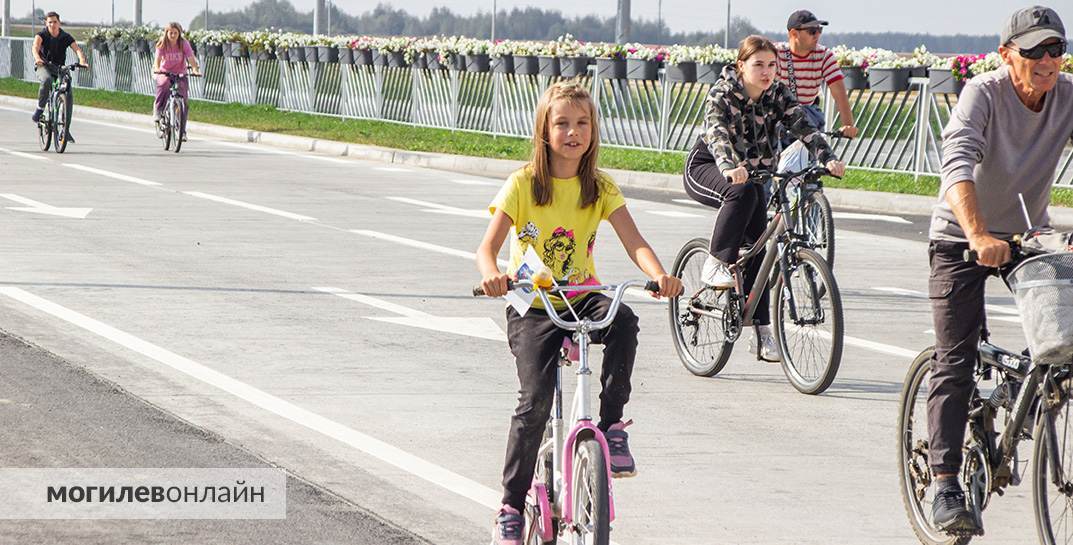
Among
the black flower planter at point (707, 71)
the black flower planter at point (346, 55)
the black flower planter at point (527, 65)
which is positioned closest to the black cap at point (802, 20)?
the black flower planter at point (707, 71)

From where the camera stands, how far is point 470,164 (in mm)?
23375

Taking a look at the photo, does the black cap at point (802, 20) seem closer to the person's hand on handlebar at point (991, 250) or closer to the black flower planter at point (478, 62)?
the person's hand on handlebar at point (991, 250)

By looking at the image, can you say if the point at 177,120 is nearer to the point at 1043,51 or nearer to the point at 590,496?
the point at 1043,51

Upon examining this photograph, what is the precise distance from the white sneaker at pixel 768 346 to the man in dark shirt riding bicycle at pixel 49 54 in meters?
15.6

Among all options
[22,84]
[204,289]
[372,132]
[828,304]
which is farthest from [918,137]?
[22,84]

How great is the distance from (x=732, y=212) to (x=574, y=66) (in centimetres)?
1784

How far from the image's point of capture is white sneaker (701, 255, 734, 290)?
8.77 meters

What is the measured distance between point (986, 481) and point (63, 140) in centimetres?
1912

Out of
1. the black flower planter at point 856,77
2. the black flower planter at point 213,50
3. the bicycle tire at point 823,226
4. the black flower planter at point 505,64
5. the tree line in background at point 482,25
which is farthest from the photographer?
the tree line in background at point 482,25

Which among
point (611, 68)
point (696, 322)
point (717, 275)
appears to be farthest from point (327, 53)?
point (717, 275)

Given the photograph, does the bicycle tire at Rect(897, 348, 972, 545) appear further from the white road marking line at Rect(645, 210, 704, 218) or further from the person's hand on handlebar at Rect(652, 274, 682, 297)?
the white road marking line at Rect(645, 210, 704, 218)

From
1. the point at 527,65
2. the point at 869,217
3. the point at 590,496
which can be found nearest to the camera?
the point at 590,496

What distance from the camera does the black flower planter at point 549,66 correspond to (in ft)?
87.0

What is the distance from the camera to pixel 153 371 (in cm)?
853
